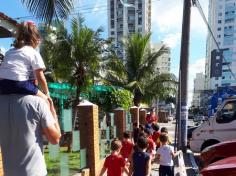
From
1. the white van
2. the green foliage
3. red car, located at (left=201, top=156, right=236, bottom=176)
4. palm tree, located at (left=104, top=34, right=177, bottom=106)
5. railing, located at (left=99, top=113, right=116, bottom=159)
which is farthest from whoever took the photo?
palm tree, located at (left=104, top=34, right=177, bottom=106)

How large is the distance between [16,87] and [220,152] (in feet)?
24.4

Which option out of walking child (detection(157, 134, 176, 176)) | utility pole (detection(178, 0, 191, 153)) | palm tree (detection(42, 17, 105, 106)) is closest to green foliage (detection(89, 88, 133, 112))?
palm tree (detection(42, 17, 105, 106))

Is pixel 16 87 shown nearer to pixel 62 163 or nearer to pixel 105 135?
pixel 62 163

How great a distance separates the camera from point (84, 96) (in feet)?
55.1

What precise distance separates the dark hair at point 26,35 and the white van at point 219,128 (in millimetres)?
11774

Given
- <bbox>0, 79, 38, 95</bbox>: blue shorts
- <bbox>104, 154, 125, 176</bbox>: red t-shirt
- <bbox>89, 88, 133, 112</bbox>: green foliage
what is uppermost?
<bbox>0, 79, 38, 95</bbox>: blue shorts

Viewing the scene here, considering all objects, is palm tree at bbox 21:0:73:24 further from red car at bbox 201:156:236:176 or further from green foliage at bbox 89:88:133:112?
green foliage at bbox 89:88:133:112

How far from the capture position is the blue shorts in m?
2.71

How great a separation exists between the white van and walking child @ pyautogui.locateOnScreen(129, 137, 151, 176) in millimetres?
8107

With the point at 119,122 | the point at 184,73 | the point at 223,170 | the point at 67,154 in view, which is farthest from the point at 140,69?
the point at 223,170

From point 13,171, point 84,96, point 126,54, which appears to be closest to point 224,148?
point 13,171

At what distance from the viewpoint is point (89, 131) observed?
9.15 metres

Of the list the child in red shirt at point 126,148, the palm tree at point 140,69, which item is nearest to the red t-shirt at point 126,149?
the child in red shirt at point 126,148

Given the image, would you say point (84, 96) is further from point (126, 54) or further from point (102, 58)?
point (126, 54)
